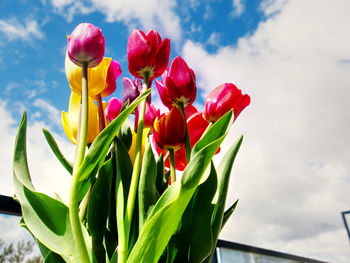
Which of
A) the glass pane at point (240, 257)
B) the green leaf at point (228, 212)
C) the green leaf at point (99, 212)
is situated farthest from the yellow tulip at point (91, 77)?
the glass pane at point (240, 257)

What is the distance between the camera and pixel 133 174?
0.95 feet

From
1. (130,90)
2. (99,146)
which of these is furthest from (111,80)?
(99,146)

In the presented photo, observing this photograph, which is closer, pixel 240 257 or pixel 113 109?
pixel 113 109

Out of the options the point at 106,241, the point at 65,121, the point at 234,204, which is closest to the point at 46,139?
the point at 65,121

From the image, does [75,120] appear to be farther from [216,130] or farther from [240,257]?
[240,257]

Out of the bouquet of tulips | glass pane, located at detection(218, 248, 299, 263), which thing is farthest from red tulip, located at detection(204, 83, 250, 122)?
glass pane, located at detection(218, 248, 299, 263)

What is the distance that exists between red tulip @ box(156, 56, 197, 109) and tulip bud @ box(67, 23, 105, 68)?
0.28ft

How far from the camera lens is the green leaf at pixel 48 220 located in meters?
0.25

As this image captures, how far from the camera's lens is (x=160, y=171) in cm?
36

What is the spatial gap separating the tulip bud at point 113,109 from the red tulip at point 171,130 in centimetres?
8

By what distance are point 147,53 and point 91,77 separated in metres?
0.07

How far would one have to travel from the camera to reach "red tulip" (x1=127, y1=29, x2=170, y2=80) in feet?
1.09

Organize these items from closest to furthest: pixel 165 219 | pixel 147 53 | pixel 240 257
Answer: pixel 165 219
pixel 147 53
pixel 240 257

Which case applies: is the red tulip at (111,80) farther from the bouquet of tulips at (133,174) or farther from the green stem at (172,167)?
the green stem at (172,167)
